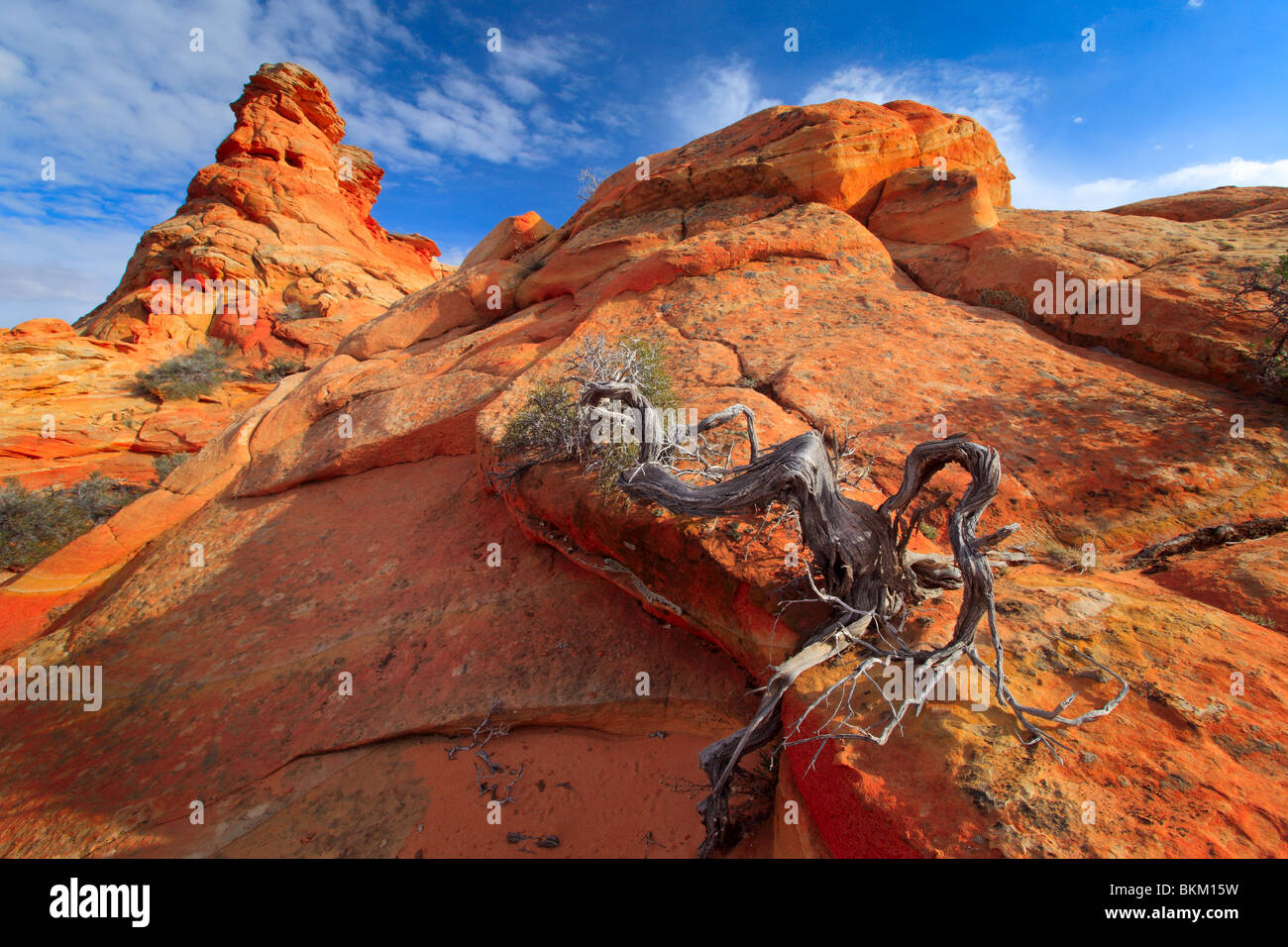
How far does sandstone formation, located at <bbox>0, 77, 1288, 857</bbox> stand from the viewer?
2260 millimetres

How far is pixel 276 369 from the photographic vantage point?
17.1m

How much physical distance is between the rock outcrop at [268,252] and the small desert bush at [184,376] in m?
1.90

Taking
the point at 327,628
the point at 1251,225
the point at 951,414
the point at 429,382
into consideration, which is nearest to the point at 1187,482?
the point at 951,414

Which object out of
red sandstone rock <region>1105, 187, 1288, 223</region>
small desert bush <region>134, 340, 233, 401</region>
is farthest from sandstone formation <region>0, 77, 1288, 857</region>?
small desert bush <region>134, 340, 233, 401</region>

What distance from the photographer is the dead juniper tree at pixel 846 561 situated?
93.6 inches

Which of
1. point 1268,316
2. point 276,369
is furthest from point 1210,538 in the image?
point 276,369

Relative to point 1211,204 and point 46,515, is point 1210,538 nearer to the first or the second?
point 1211,204

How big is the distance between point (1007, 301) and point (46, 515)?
53.5 ft

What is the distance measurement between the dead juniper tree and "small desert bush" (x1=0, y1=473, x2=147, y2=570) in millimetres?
11159

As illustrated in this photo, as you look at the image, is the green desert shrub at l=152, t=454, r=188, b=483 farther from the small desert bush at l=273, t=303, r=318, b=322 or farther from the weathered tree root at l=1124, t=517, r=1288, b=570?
the weathered tree root at l=1124, t=517, r=1288, b=570

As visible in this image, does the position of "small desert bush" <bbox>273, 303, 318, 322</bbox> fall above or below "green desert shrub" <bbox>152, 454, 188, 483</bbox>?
above

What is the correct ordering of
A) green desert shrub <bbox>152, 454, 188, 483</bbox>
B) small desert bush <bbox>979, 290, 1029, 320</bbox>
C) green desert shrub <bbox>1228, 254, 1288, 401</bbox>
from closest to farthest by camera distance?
1. green desert shrub <bbox>1228, 254, 1288, 401</bbox>
2. small desert bush <bbox>979, 290, 1029, 320</bbox>
3. green desert shrub <bbox>152, 454, 188, 483</bbox>
